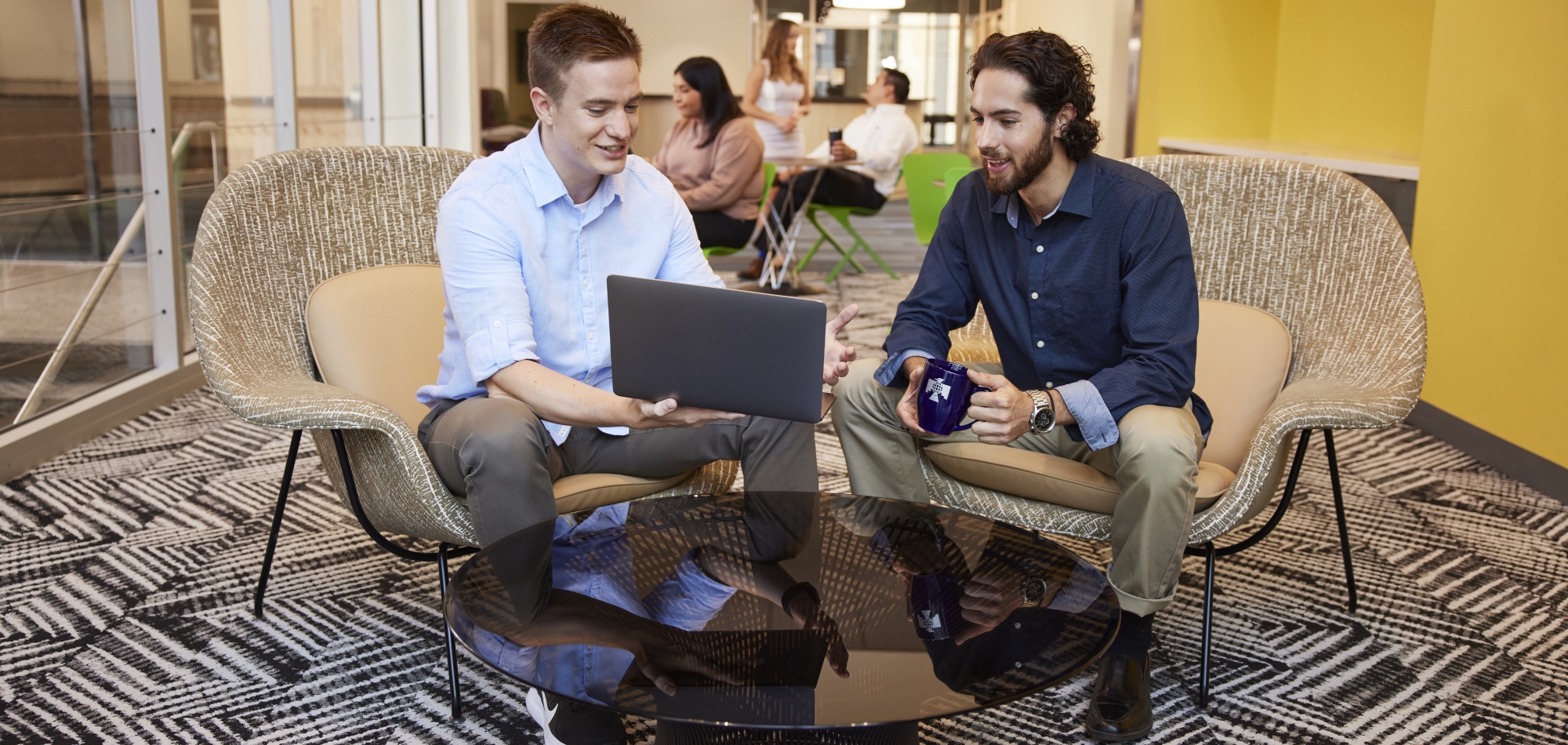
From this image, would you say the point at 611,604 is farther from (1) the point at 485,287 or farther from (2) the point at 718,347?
(1) the point at 485,287

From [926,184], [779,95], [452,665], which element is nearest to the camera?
[452,665]

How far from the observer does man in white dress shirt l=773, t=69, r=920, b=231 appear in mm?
6627

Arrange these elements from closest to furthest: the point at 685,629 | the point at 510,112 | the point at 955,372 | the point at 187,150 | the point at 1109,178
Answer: the point at 685,629, the point at 955,372, the point at 1109,178, the point at 187,150, the point at 510,112

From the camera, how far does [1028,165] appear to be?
2.11 meters

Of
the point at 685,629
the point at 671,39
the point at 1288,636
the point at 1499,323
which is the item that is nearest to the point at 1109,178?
the point at 1288,636

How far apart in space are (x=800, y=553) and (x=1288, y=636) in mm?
1197

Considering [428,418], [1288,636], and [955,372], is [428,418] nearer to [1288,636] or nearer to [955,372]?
[955,372]

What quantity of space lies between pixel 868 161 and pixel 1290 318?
4.56m

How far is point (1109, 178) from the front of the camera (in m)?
2.15

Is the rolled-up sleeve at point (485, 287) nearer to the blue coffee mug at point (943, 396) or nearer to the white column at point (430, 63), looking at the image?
the blue coffee mug at point (943, 396)

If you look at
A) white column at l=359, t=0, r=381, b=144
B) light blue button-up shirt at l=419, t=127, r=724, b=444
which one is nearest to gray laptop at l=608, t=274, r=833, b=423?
light blue button-up shirt at l=419, t=127, r=724, b=444

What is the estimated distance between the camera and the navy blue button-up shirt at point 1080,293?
6.55 feet

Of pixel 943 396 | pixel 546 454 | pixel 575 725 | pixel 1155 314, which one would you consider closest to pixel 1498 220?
pixel 1155 314

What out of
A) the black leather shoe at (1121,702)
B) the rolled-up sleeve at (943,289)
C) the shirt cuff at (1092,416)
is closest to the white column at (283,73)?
the rolled-up sleeve at (943,289)
